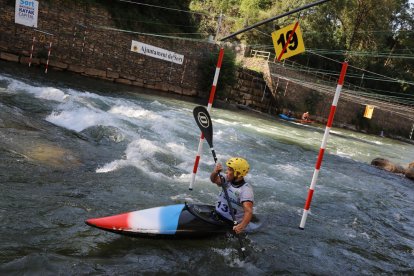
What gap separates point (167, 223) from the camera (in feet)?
14.7

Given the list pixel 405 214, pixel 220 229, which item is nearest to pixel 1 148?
pixel 220 229

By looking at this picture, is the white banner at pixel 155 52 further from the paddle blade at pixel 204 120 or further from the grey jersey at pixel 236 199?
the grey jersey at pixel 236 199

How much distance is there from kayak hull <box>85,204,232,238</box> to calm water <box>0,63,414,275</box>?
20 cm

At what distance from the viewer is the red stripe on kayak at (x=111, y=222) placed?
4145mm

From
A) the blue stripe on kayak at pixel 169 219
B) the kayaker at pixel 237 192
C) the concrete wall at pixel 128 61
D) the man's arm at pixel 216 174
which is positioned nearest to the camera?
the blue stripe on kayak at pixel 169 219

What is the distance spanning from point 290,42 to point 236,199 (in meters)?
2.35

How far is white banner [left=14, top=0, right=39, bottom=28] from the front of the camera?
16703 millimetres

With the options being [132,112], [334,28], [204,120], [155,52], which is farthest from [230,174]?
[334,28]

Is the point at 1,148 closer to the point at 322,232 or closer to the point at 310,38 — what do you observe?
the point at 322,232

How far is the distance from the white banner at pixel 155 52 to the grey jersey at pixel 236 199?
17037 mm

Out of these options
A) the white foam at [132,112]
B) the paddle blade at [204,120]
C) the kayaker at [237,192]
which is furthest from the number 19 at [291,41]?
the white foam at [132,112]

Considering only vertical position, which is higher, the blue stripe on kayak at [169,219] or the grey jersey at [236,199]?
the grey jersey at [236,199]

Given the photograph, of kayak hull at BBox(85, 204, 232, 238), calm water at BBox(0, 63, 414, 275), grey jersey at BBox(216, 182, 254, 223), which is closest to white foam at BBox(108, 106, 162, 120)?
calm water at BBox(0, 63, 414, 275)

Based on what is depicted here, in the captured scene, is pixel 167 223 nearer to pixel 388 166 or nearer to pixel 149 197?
pixel 149 197
